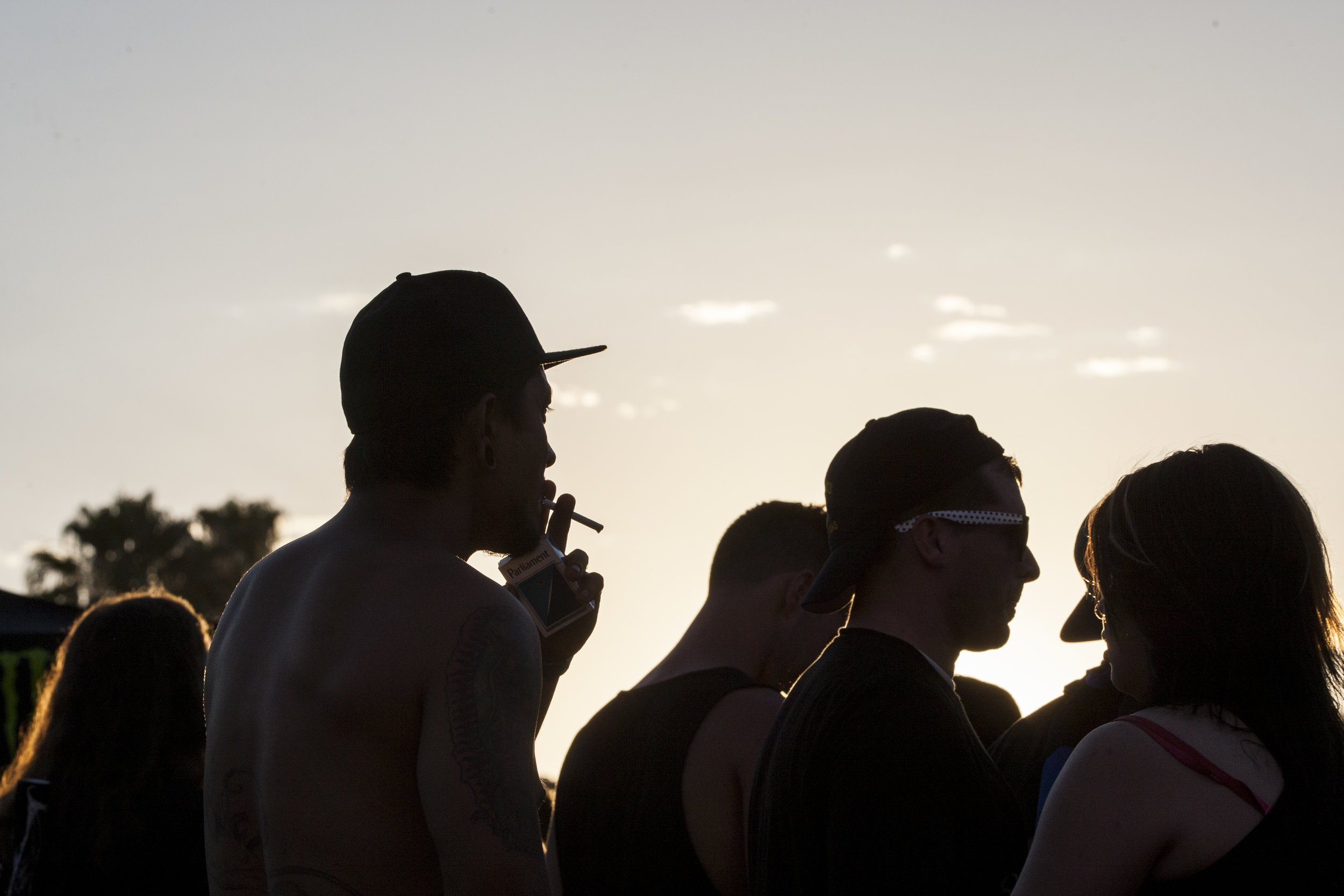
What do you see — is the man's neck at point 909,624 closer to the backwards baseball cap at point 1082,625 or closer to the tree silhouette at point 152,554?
the backwards baseball cap at point 1082,625

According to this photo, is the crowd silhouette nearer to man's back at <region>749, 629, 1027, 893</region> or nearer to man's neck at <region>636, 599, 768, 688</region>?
man's back at <region>749, 629, 1027, 893</region>

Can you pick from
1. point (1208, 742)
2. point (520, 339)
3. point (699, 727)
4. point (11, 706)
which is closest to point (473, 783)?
point (520, 339)

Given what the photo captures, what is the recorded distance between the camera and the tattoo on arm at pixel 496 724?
6.43ft

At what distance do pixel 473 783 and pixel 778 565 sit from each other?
2.35 meters

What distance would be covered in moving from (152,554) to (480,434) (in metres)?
34.2

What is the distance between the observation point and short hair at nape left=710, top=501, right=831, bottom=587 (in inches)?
165

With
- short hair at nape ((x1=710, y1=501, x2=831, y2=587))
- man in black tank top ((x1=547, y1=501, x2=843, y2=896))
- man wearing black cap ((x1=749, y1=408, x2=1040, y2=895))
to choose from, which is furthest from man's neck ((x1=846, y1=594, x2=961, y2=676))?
short hair at nape ((x1=710, y1=501, x2=831, y2=587))

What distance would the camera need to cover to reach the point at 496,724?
2.01 meters

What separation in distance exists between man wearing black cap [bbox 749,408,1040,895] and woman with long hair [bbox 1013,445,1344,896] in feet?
0.90

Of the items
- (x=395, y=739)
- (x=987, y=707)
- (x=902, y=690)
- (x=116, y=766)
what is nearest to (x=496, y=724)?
(x=395, y=739)

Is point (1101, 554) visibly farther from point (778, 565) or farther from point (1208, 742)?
point (778, 565)

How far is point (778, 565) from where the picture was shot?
4.20 metres

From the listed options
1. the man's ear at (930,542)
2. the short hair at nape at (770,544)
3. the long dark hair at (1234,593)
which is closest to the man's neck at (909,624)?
the man's ear at (930,542)

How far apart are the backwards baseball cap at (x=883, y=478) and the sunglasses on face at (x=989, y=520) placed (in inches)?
1.1
